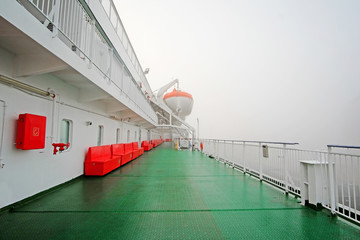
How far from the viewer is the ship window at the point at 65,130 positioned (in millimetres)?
3940

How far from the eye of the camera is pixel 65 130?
4.05m

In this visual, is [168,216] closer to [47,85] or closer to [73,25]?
[47,85]

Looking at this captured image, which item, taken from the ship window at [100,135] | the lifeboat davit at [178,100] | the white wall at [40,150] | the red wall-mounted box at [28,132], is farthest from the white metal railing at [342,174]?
the lifeboat davit at [178,100]

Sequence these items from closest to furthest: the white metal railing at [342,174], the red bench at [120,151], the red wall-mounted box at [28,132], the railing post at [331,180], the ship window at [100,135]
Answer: the white metal railing at [342,174] → the railing post at [331,180] → the red wall-mounted box at [28,132] → the ship window at [100,135] → the red bench at [120,151]

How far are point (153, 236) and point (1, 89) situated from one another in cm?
310

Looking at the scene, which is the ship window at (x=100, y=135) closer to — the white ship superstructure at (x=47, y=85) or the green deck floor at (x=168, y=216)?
the white ship superstructure at (x=47, y=85)

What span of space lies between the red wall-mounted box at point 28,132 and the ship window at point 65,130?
1.04 metres

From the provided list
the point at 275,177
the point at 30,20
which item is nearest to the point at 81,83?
the point at 30,20

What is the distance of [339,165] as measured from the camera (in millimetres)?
2514

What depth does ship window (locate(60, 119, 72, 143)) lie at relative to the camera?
12.9ft

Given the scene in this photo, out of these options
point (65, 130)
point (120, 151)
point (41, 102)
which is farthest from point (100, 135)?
point (41, 102)

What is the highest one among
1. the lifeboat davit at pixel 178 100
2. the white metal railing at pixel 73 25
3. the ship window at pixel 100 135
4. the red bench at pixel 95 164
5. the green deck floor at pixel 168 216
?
the lifeboat davit at pixel 178 100

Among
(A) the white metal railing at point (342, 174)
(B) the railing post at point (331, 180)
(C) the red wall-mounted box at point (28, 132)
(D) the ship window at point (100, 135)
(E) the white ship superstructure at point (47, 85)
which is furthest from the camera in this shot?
(D) the ship window at point (100, 135)

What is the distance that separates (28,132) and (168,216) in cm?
270
